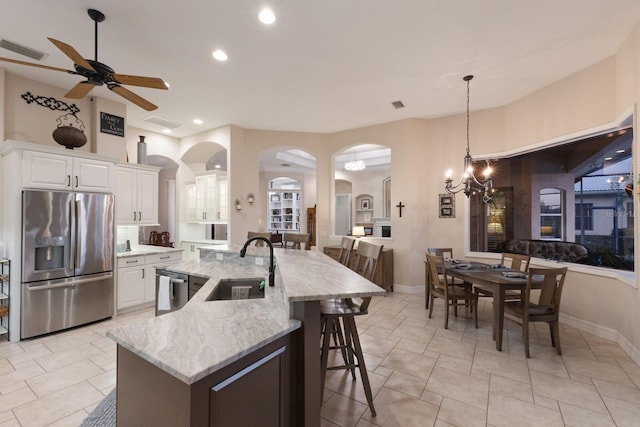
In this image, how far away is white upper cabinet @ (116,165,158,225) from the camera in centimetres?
466

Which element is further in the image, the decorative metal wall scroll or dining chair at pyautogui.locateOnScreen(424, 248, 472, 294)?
dining chair at pyautogui.locateOnScreen(424, 248, 472, 294)

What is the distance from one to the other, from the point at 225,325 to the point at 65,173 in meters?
3.61

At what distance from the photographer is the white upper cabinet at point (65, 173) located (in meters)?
3.37

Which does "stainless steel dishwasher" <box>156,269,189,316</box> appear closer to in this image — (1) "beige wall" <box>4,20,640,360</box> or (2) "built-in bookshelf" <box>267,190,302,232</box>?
(1) "beige wall" <box>4,20,640,360</box>

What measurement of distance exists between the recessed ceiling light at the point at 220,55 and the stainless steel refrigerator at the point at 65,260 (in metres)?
2.43

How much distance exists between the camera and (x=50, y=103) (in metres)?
3.97

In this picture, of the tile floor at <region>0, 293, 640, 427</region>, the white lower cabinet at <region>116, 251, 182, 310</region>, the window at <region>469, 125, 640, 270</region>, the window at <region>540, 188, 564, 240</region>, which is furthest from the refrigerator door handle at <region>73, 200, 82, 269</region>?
the window at <region>540, 188, 564, 240</region>

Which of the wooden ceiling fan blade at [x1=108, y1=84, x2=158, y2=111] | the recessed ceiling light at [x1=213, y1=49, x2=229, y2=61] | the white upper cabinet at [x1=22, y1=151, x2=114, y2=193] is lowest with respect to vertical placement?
the white upper cabinet at [x1=22, y1=151, x2=114, y2=193]

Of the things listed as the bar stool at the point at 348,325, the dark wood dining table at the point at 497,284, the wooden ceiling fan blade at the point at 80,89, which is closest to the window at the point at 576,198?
the dark wood dining table at the point at 497,284

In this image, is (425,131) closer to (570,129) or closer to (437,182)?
(437,182)

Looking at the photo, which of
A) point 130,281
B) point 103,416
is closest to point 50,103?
point 130,281

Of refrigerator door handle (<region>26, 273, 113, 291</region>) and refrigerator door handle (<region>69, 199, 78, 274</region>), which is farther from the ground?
refrigerator door handle (<region>69, 199, 78, 274</region>)

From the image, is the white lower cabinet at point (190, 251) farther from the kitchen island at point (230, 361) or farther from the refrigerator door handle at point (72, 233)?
the kitchen island at point (230, 361)

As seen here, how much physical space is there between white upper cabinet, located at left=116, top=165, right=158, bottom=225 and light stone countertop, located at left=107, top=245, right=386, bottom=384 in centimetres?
328
